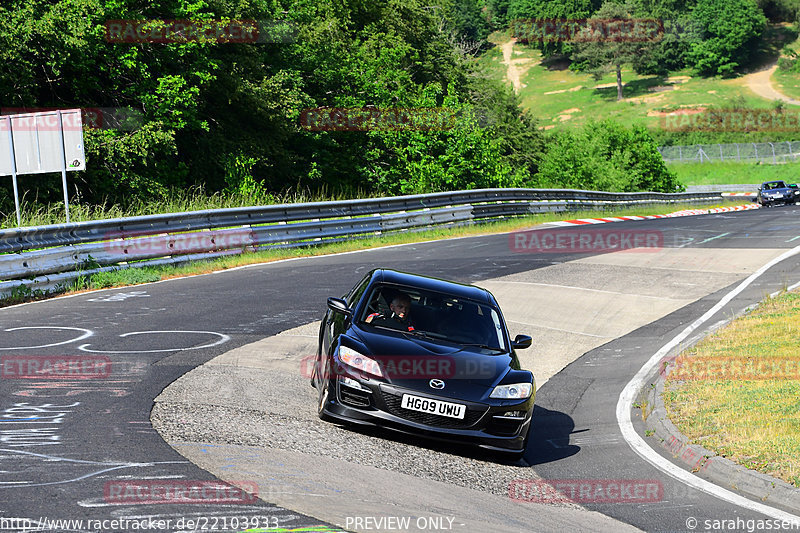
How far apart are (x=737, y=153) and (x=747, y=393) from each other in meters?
82.9

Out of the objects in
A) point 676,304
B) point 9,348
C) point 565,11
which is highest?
point 565,11

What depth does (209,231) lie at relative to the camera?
18750 mm

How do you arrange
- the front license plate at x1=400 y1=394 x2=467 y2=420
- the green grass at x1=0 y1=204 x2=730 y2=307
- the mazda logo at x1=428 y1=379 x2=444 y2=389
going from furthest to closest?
the green grass at x1=0 y1=204 x2=730 y2=307 < the mazda logo at x1=428 y1=379 x2=444 y2=389 < the front license plate at x1=400 y1=394 x2=467 y2=420

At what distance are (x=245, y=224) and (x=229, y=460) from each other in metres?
13.8

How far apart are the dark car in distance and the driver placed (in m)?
44.7

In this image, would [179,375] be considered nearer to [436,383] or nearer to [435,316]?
[435,316]

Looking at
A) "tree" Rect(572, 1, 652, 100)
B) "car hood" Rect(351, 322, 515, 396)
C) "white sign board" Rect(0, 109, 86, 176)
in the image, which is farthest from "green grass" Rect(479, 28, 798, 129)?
"car hood" Rect(351, 322, 515, 396)

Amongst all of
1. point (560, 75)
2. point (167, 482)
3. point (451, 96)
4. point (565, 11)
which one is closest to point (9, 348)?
point (167, 482)

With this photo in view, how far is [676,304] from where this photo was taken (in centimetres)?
1591

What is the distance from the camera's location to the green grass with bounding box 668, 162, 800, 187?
82188 millimetres

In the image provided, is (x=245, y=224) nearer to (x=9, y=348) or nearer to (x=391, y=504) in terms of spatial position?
(x=9, y=348)

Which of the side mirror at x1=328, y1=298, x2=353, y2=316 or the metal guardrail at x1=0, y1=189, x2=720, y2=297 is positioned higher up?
the side mirror at x1=328, y1=298, x2=353, y2=316

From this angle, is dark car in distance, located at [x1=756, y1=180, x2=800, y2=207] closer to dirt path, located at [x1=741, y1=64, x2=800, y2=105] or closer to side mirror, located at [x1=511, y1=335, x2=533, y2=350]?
side mirror, located at [x1=511, y1=335, x2=533, y2=350]

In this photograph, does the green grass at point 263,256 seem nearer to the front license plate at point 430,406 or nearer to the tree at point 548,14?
the front license plate at point 430,406
